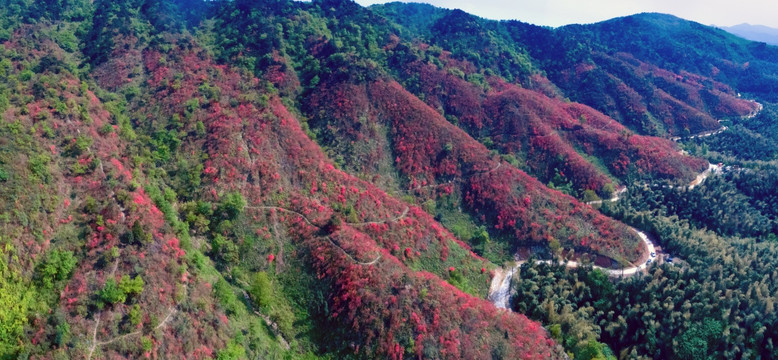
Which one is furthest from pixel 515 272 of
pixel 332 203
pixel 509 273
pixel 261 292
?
pixel 261 292

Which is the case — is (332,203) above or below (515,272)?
above

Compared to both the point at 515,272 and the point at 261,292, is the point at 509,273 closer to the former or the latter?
the point at 515,272

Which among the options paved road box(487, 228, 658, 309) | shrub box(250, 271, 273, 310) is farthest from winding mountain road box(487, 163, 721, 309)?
shrub box(250, 271, 273, 310)

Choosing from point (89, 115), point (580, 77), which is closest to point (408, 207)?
point (89, 115)

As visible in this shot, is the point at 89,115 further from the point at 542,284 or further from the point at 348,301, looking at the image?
the point at 542,284

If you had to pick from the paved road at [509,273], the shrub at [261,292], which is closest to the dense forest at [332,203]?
the shrub at [261,292]

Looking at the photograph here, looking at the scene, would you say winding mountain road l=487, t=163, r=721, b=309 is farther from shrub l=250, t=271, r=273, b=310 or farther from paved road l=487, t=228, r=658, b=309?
shrub l=250, t=271, r=273, b=310

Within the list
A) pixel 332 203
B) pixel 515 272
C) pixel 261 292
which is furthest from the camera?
pixel 515 272

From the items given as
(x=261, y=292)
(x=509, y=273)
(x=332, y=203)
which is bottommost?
(x=509, y=273)

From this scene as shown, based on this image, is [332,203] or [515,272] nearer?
[332,203]

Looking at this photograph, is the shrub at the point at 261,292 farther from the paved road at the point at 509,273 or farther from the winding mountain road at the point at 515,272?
the paved road at the point at 509,273
